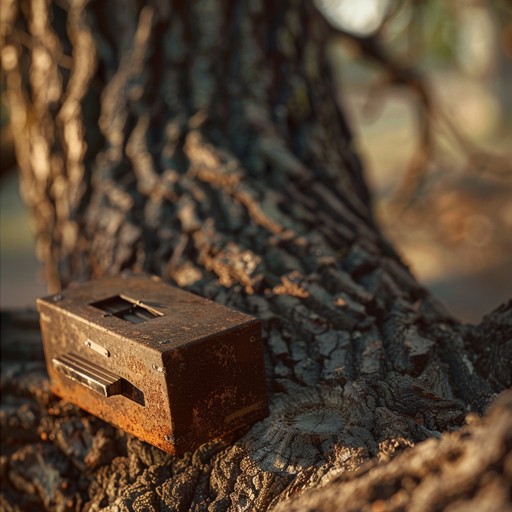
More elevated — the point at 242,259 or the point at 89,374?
the point at 242,259

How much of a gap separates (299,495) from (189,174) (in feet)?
3.34

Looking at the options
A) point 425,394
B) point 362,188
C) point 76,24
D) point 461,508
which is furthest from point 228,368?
point 76,24

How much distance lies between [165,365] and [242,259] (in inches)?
21.0

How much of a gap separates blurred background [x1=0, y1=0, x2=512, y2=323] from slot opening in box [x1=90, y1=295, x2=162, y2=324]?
0.79 m

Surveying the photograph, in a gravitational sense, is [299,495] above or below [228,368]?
below

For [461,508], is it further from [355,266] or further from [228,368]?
[355,266]

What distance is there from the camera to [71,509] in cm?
142

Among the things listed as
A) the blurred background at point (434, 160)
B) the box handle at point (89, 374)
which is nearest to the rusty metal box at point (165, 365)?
the box handle at point (89, 374)

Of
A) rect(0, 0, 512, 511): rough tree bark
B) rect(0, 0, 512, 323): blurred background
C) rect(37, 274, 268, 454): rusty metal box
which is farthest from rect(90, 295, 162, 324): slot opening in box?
rect(0, 0, 512, 323): blurred background

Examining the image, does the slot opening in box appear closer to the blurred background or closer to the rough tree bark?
the rough tree bark

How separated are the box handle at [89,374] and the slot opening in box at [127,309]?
0.10 meters

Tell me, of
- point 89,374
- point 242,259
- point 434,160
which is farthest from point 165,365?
point 434,160

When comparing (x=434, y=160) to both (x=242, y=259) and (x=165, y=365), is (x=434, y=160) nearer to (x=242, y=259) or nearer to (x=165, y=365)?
(x=242, y=259)

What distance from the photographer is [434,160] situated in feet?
14.8
